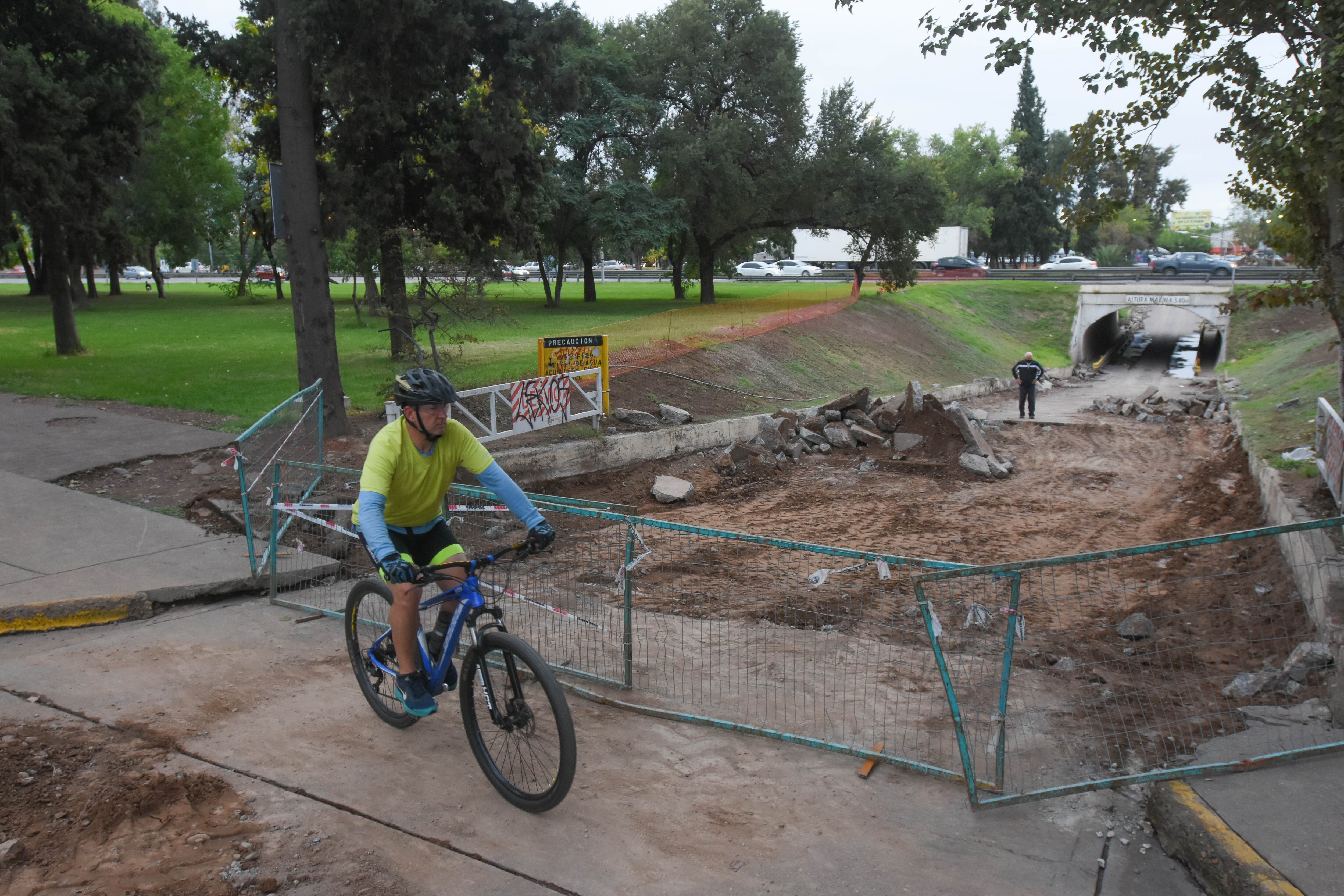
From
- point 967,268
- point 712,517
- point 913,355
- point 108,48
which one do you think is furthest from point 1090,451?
point 967,268

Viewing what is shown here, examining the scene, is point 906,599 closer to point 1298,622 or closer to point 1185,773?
point 1298,622

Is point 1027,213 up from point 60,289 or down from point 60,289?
up

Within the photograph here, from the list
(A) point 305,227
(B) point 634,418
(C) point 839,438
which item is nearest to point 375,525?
(A) point 305,227

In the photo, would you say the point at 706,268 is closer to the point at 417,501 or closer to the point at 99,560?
the point at 99,560

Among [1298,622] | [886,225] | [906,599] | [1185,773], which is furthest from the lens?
[886,225]

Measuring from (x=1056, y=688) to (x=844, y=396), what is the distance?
538 inches

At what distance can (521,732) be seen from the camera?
14.8ft

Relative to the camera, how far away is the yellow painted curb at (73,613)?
6703 millimetres

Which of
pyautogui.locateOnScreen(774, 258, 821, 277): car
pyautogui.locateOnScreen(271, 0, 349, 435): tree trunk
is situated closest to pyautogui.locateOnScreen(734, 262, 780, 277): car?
pyautogui.locateOnScreen(774, 258, 821, 277): car

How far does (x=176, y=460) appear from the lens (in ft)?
38.7

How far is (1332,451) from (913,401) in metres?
9.82

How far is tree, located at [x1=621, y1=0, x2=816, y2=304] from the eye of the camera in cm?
3638

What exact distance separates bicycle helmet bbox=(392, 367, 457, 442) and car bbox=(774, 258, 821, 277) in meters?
64.4

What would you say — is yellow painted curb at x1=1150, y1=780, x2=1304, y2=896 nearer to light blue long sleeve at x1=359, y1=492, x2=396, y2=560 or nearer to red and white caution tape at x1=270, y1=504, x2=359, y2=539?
light blue long sleeve at x1=359, y1=492, x2=396, y2=560
